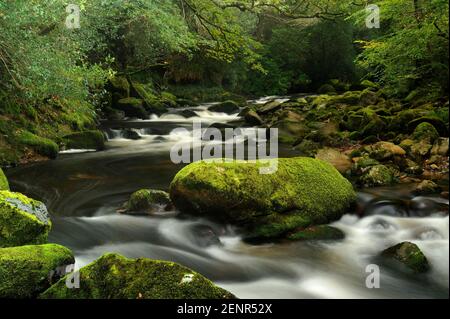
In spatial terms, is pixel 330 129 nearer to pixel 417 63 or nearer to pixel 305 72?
pixel 417 63

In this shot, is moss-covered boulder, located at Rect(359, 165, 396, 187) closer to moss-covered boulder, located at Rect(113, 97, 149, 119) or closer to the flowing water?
the flowing water

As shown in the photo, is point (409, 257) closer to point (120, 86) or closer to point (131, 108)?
point (131, 108)

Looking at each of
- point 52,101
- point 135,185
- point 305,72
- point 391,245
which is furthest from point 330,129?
point 305,72

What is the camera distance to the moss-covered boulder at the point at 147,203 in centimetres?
774

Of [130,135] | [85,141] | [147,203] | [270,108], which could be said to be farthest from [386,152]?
[270,108]

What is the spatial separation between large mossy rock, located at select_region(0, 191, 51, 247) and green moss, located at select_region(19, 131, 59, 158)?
6.65 meters

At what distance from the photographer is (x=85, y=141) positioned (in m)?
13.8

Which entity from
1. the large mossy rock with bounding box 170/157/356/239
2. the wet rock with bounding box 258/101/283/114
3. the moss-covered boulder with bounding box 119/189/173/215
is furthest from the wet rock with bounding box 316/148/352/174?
the wet rock with bounding box 258/101/283/114

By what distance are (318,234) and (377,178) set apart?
3.34 metres

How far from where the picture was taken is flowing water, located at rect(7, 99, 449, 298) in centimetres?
566

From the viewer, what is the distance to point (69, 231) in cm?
703

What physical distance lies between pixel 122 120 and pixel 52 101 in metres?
5.08

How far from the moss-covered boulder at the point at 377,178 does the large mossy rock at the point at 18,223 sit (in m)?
6.46

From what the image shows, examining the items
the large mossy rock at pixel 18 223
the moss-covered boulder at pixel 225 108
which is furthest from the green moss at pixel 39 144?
the moss-covered boulder at pixel 225 108
